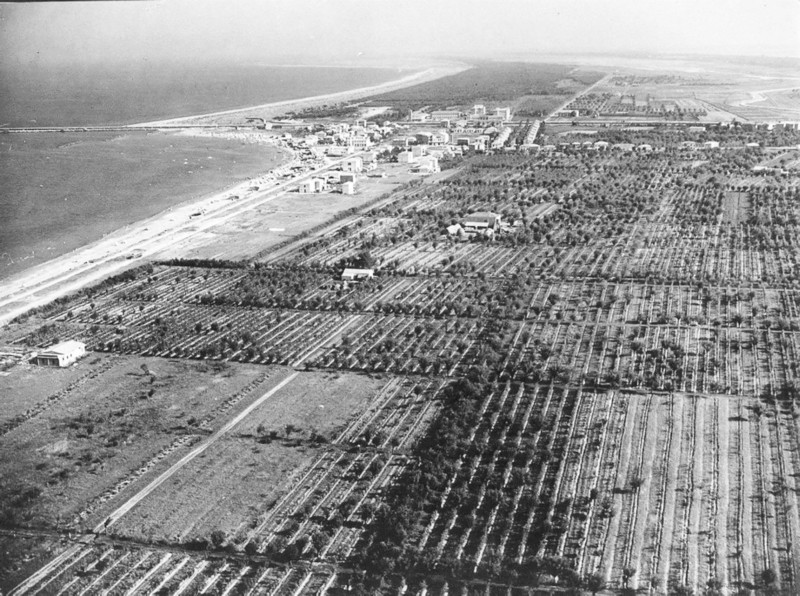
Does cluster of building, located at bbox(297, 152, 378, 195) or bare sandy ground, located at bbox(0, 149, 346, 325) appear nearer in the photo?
bare sandy ground, located at bbox(0, 149, 346, 325)

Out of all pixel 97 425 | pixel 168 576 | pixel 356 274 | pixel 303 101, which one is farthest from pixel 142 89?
pixel 168 576

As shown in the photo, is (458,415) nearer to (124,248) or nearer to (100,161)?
(124,248)

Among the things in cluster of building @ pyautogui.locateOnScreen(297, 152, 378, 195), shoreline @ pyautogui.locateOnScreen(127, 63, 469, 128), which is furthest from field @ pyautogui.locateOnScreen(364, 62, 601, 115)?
cluster of building @ pyautogui.locateOnScreen(297, 152, 378, 195)

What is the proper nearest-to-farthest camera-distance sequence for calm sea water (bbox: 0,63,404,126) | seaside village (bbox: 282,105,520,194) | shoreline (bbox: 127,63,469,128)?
1. seaside village (bbox: 282,105,520,194)
2. shoreline (bbox: 127,63,469,128)
3. calm sea water (bbox: 0,63,404,126)

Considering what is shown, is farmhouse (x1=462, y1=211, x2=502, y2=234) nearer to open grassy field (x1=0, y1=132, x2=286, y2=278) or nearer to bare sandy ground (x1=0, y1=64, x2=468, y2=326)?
bare sandy ground (x1=0, y1=64, x2=468, y2=326)

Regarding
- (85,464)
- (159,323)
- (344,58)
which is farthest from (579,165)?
(344,58)

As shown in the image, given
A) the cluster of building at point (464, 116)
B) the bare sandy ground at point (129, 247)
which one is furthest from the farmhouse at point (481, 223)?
the cluster of building at point (464, 116)

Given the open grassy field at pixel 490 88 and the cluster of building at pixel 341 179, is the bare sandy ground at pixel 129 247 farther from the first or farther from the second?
the open grassy field at pixel 490 88
